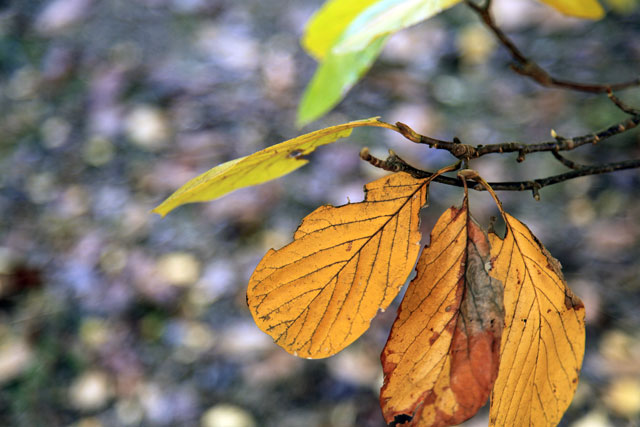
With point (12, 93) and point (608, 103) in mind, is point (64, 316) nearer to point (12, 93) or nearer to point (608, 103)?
point (12, 93)

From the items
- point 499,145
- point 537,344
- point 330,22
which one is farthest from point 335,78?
point 537,344

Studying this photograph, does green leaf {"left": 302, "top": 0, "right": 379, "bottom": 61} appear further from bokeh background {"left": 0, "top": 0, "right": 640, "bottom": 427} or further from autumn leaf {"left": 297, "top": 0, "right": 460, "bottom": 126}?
bokeh background {"left": 0, "top": 0, "right": 640, "bottom": 427}

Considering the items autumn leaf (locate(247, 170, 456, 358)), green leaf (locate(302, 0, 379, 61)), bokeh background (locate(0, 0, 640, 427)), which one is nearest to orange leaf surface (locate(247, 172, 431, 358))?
autumn leaf (locate(247, 170, 456, 358))

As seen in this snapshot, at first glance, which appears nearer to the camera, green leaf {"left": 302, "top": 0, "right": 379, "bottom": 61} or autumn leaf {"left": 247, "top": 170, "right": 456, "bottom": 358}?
autumn leaf {"left": 247, "top": 170, "right": 456, "bottom": 358}

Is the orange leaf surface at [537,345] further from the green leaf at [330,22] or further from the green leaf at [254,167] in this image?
the green leaf at [330,22]

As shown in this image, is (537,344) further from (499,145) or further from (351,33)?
(351,33)

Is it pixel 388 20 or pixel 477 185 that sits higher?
pixel 388 20

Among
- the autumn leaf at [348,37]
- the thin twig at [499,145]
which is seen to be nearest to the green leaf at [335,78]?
the autumn leaf at [348,37]
